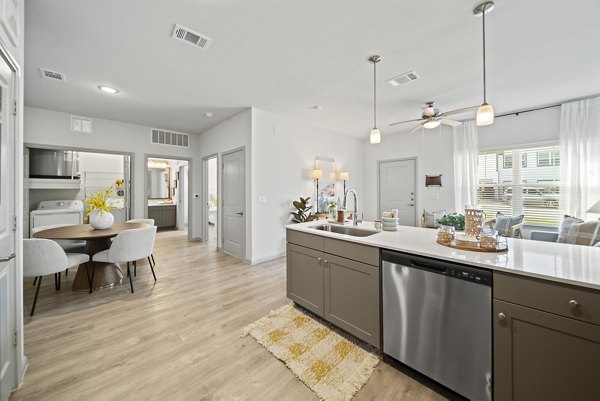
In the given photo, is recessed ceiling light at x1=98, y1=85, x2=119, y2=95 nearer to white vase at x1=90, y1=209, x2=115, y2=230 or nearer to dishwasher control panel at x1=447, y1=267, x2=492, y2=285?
white vase at x1=90, y1=209, x2=115, y2=230

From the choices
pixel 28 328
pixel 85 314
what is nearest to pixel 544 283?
pixel 85 314

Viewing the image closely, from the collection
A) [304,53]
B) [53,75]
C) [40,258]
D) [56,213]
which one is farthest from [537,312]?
[56,213]

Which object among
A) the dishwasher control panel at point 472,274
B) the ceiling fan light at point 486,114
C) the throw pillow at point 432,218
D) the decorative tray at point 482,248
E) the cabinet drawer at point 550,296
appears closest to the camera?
the cabinet drawer at point 550,296

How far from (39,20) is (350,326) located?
378 cm

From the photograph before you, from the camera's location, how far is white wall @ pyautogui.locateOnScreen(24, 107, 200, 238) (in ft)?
13.5

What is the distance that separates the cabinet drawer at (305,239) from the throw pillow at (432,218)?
3.88m

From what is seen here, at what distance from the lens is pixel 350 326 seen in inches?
76.7

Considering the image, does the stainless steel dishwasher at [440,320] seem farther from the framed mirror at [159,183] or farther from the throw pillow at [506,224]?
the framed mirror at [159,183]

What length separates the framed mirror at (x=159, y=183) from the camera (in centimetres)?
831

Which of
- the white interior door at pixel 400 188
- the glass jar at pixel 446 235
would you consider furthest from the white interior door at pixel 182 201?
the glass jar at pixel 446 235

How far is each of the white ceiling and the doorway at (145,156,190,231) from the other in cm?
368

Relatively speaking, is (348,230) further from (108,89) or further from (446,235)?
(108,89)

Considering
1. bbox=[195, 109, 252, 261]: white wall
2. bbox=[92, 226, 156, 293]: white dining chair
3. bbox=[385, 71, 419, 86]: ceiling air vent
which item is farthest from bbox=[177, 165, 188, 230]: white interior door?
bbox=[385, 71, 419, 86]: ceiling air vent

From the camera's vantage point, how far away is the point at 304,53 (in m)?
2.52
